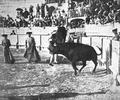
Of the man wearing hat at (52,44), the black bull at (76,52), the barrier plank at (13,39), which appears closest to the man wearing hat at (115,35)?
the black bull at (76,52)

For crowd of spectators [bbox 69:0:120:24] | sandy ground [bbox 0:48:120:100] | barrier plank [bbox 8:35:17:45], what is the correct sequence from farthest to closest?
barrier plank [bbox 8:35:17:45] → crowd of spectators [bbox 69:0:120:24] → sandy ground [bbox 0:48:120:100]

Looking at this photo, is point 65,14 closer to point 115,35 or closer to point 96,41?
point 96,41

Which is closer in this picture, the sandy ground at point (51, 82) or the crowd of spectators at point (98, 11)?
the sandy ground at point (51, 82)

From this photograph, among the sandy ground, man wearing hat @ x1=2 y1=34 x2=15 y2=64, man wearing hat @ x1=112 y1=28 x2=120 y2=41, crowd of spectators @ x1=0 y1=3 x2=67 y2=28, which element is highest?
crowd of spectators @ x1=0 y1=3 x2=67 y2=28

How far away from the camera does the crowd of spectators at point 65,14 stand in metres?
2.92

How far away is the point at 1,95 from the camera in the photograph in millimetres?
2879

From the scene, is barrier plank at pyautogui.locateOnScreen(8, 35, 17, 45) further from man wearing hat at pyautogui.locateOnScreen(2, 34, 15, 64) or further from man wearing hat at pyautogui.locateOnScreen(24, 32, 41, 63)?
man wearing hat at pyautogui.locateOnScreen(24, 32, 41, 63)

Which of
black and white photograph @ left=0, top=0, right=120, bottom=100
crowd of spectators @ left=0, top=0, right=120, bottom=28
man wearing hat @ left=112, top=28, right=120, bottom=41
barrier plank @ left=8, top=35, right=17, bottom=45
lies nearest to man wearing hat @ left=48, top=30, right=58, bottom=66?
black and white photograph @ left=0, top=0, right=120, bottom=100

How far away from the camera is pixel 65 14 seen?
118 inches

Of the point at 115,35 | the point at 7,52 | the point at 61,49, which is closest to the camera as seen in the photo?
the point at 115,35

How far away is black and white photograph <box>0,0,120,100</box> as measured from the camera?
2.85m

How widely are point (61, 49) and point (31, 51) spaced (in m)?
0.42

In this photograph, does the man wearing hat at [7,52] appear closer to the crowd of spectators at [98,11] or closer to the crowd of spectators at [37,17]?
the crowd of spectators at [37,17]

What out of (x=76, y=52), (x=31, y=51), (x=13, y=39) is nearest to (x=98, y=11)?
(x=76, y=52)
